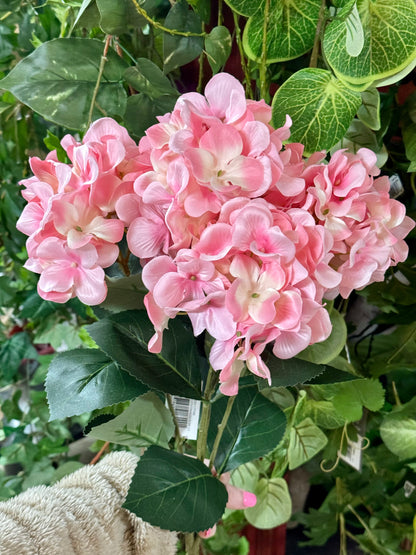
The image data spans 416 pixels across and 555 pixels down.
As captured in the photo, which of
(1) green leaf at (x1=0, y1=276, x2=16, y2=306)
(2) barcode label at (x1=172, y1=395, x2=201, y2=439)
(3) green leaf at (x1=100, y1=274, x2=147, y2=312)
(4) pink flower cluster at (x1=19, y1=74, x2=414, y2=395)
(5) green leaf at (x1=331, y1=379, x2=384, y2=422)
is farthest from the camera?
(1) green leaf at (x1=0, y1=276, x2=16, y2=306)

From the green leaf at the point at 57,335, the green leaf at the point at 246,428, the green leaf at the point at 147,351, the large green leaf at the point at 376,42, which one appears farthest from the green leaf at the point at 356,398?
the green leaf at the point at 57,335

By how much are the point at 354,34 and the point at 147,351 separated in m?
0.33

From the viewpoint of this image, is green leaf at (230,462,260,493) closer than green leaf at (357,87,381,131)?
No

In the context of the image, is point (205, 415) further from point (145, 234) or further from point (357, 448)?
point (357, 448)

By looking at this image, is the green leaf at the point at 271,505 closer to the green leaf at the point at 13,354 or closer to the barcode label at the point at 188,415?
the barcode label at the point at 188,415

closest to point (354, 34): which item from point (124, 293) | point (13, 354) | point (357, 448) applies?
point (124, 293)

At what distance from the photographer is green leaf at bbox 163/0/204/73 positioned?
1.83 ft

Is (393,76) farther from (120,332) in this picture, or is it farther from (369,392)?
(369,392)

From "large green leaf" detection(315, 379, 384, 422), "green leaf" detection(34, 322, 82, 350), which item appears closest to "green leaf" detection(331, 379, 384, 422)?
"large green leaf" detection(315, 379, 384, 422)

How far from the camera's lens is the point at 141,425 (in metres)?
0.55

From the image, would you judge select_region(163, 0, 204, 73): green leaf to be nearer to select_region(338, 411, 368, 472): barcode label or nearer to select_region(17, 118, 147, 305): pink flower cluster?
select_region(17, 118, 147, 305): pink flower cluster

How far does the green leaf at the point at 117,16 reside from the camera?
0.51 meters

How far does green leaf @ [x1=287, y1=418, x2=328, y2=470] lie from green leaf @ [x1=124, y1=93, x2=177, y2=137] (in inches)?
19.3

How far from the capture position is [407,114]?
2.16 ft
